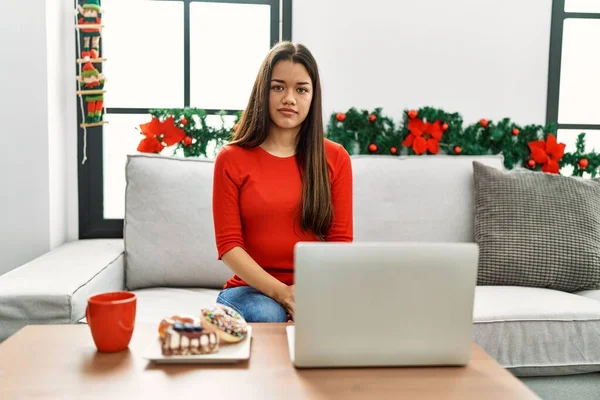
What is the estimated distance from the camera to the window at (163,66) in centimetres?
242

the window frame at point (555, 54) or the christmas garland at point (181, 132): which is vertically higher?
the window frame at point (555, 54)

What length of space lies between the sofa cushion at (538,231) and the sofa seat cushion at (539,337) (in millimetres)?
311

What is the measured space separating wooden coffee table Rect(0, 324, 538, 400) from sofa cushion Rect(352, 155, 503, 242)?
1168 mm

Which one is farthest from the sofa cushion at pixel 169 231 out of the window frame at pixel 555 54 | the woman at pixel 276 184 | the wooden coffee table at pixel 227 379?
the window frame at pixel 555 54

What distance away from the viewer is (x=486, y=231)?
2064 millimetres

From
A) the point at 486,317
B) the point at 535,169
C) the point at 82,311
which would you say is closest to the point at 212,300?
the point at 82,311

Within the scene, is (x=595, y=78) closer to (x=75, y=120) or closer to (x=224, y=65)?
(x=224, y=65)

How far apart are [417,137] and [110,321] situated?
1742 millimetres

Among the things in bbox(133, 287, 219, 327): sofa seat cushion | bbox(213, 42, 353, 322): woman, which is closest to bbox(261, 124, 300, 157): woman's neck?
bbox(213, 42, 353, 322): woman

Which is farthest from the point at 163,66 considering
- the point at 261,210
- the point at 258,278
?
the point at 258,278

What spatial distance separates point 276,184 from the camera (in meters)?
1.52

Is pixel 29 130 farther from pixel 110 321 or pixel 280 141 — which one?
pixel 110 321

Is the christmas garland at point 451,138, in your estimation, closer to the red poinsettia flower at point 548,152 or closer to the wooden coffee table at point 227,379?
the red poinsettia flower at point 548,152

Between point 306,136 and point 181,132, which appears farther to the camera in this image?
point 181,132
